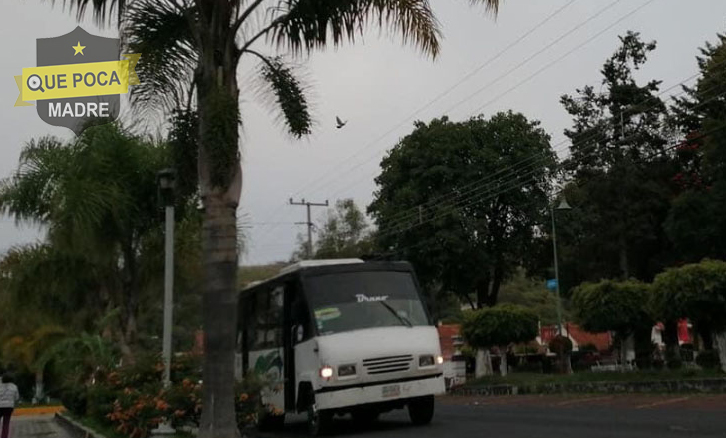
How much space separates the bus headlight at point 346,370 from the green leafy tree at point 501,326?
18145 mm

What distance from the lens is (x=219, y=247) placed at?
30.9ft

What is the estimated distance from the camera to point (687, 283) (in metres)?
20.2

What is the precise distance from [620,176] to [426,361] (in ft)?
98.1

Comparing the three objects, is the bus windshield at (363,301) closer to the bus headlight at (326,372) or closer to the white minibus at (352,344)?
the white minibus at (352,344)

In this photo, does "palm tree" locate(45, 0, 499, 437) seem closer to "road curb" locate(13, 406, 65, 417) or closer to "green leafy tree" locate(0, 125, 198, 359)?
"green leafy tree" locate(0, 125, 198, 359)

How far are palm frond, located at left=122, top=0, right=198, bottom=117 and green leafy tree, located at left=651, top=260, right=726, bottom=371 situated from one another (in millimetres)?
14026

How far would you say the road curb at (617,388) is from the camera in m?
19.4

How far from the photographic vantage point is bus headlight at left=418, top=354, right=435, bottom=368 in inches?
535

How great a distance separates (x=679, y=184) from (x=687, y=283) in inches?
866

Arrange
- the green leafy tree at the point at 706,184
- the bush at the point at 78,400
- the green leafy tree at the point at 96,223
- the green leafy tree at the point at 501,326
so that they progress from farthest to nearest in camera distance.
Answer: the green leafy tree at the point at 706,184, the green leafy tree at the point at 501,326, the bush at the point at 78,400, the green leafy tree at the point at 96,223

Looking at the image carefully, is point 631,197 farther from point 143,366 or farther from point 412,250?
point 143,366

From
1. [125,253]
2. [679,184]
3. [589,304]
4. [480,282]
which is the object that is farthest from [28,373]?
[679,184]

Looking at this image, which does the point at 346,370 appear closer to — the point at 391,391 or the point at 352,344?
the point at 352,344

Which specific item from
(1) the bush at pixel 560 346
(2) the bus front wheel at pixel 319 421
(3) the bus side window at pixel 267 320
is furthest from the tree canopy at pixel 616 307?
(2) the bus front wheel at pixel 319 421
